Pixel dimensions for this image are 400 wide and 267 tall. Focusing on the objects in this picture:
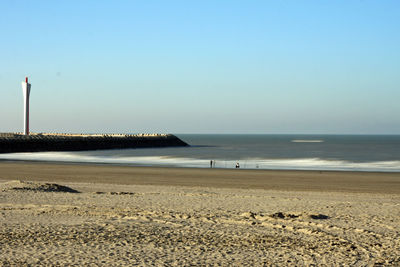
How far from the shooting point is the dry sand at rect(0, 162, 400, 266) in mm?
9703

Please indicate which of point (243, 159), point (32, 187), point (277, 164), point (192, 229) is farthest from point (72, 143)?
point (192, 229)

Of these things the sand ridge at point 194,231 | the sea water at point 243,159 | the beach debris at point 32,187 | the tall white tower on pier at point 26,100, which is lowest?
the sea water at point 243,159

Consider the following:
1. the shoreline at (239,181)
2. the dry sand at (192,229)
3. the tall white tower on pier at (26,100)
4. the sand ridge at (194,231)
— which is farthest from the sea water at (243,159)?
the tall white tower on pier at (26,100)

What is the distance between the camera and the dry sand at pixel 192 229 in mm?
9703

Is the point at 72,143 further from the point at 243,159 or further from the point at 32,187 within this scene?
the point at 32,187

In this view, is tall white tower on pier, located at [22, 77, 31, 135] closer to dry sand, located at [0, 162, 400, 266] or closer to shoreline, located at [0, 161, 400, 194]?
shoreline, located at [0, 161, 400, 194]

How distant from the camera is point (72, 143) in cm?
8319

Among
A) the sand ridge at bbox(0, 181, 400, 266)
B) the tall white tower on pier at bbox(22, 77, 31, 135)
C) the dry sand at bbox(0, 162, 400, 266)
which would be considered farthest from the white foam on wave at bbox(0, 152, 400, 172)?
the tall white tower on pier at bbox(22, 77, 31, 135)

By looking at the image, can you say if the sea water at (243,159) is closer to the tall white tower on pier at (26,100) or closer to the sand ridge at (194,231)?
the sand ridge at (194,231)

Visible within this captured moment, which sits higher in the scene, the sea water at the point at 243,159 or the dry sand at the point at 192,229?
the dry sand at the point at 192,229

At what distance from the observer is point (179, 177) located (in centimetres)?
3025

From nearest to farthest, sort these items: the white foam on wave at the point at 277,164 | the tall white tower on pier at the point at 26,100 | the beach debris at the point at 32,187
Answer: the beach debris at the point at 32,187
the white foam on wave at the point at 277,164
the tall white tower on pier at the point at 26,100

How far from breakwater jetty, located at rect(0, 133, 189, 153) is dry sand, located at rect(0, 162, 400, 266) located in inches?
2200

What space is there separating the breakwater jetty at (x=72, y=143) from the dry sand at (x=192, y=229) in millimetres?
55887
